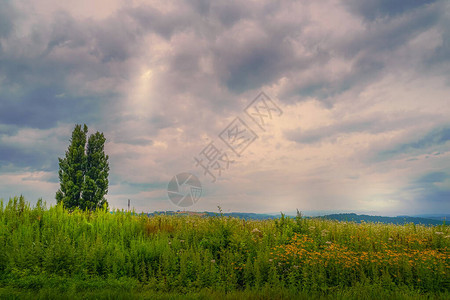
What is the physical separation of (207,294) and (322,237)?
17.5 ft

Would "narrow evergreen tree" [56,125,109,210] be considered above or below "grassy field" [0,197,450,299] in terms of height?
above

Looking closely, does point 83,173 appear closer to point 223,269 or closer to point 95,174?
point 95,174

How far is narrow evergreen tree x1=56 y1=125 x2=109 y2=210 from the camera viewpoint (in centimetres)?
2514

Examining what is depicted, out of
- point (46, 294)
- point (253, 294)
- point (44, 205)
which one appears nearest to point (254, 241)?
point (253, 294)

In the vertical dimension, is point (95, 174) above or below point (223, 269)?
above

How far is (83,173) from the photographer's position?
2641cm

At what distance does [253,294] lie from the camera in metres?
5.88

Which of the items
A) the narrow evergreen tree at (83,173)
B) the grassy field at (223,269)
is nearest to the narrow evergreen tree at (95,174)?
the narrow evergreen tree at (83,173)

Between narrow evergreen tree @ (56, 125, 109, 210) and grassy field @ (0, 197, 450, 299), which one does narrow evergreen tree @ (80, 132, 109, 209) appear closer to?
narrow evergreen tree @ (56, 125, 109, 210)

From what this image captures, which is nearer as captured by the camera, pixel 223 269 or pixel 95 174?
pixel 223 269

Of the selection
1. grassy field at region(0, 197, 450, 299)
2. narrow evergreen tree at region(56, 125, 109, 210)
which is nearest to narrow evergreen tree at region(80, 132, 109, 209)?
narrow evergreen tree at region(56, 125, 109, 210)

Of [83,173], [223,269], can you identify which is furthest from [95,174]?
[223,269]

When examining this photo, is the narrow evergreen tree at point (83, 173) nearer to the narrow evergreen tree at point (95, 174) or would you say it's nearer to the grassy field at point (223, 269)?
the narrow evergreen tree at point (95, 174)

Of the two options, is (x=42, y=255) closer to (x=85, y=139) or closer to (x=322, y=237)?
(x=322, y=237)
